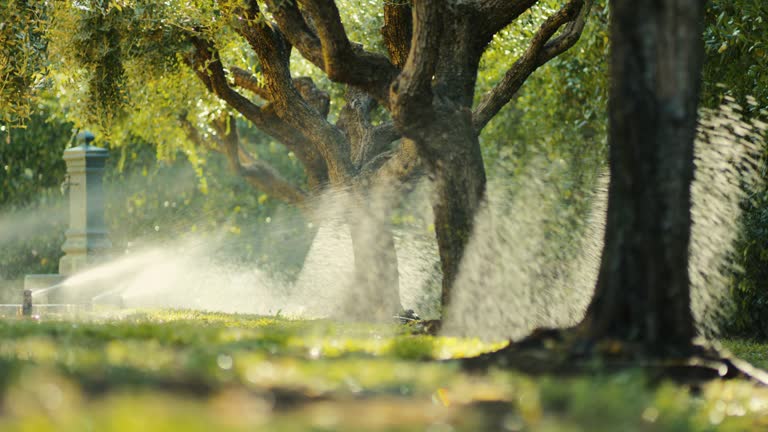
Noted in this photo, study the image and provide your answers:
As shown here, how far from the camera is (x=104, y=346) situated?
748 centimetres

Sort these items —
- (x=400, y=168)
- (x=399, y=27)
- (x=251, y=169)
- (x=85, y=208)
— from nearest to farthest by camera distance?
(x=399, y=27) → (x=400, y=168) → (x=85, y=208) → (x=251, y=169)

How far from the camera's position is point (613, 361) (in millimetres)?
6820

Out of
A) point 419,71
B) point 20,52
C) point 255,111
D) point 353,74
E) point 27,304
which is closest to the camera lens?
point 419,71

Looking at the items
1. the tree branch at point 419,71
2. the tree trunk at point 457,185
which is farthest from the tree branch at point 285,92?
the tree trunk at point 457,185

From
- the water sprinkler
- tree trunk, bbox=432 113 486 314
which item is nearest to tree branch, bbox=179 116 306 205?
the water sprinkler

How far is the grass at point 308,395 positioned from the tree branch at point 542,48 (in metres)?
7.90

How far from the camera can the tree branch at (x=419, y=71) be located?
10.3 m

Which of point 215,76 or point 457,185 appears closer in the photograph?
point 457,185

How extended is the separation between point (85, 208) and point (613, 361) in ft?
48.6

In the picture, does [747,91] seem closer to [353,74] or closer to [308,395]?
[353,74]

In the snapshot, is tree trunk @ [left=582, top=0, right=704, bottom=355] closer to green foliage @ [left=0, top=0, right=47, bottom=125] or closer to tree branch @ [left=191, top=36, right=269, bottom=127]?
tree branch @ [left=191, top=36, right=269, bottom=127]

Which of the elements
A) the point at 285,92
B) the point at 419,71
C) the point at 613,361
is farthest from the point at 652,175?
the point at 285,92

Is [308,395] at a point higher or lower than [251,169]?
lower

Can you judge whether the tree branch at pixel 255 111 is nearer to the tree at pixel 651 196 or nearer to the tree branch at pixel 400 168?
the tree branch at pixel 400 168
